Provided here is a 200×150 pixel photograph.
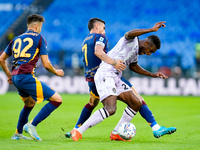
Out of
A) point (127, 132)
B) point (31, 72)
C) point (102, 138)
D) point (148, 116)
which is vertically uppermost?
point (31, 72)

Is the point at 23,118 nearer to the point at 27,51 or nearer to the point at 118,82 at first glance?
the point at 27,51

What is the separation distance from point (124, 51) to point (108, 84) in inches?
22.6

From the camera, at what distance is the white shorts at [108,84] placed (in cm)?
542

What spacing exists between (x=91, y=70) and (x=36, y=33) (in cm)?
118

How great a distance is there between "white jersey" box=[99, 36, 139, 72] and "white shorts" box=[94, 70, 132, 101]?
0.10 metres

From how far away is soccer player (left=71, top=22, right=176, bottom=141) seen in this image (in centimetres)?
536

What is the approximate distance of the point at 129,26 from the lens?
2470 cm

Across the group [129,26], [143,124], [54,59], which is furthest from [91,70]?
[129,26]

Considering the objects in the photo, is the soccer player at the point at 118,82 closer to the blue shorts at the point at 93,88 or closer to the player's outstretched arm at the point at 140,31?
the player's outstretched arm at the point at 140,31

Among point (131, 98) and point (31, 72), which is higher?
point (31, 72)

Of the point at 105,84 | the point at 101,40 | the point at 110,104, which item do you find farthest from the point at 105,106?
the point at 101,40

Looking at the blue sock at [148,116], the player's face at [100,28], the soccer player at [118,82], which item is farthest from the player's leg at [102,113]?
the player's face at [100,28]

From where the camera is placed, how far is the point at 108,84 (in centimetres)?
546

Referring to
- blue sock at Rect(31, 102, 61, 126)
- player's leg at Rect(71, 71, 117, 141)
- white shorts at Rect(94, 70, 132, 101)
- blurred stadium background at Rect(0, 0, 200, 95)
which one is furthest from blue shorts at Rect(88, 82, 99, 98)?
blurred stadium background at Rect(0, 0, 200, 95)
